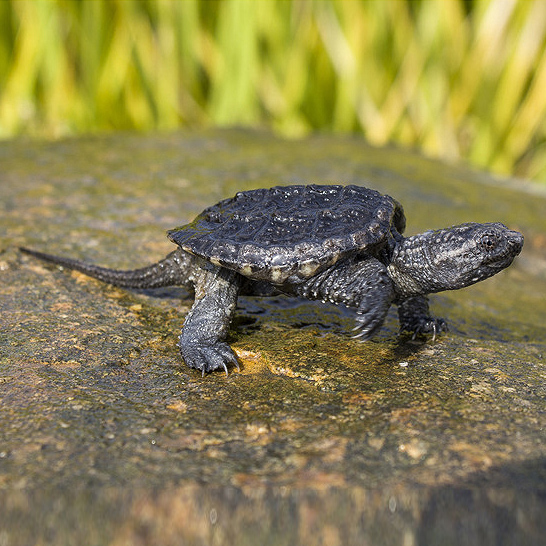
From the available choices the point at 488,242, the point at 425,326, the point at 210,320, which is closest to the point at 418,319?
the point at 425,326

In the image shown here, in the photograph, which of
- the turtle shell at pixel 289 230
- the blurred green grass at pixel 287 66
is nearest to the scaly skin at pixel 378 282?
the turtle shell at pixel 289 230

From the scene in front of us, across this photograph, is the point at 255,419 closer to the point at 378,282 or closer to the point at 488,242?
the point at 378,282

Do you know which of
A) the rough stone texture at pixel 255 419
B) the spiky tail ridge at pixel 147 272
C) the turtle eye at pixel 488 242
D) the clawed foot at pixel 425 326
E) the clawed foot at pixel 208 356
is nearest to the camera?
the rough stone texture at pixel 255 419

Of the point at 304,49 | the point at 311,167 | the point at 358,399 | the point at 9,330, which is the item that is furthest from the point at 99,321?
the point at 304,49

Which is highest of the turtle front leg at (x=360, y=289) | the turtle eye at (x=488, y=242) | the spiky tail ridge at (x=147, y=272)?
the turtle eye at (x=488, y=242)

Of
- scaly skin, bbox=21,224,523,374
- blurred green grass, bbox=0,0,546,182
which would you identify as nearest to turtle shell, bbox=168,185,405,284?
scaly skin, bbox=21,224,523,374

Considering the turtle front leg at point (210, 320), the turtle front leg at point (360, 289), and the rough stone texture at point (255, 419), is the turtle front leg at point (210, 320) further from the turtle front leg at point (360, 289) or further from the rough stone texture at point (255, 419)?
the turtle front leg at point (360, 289)
